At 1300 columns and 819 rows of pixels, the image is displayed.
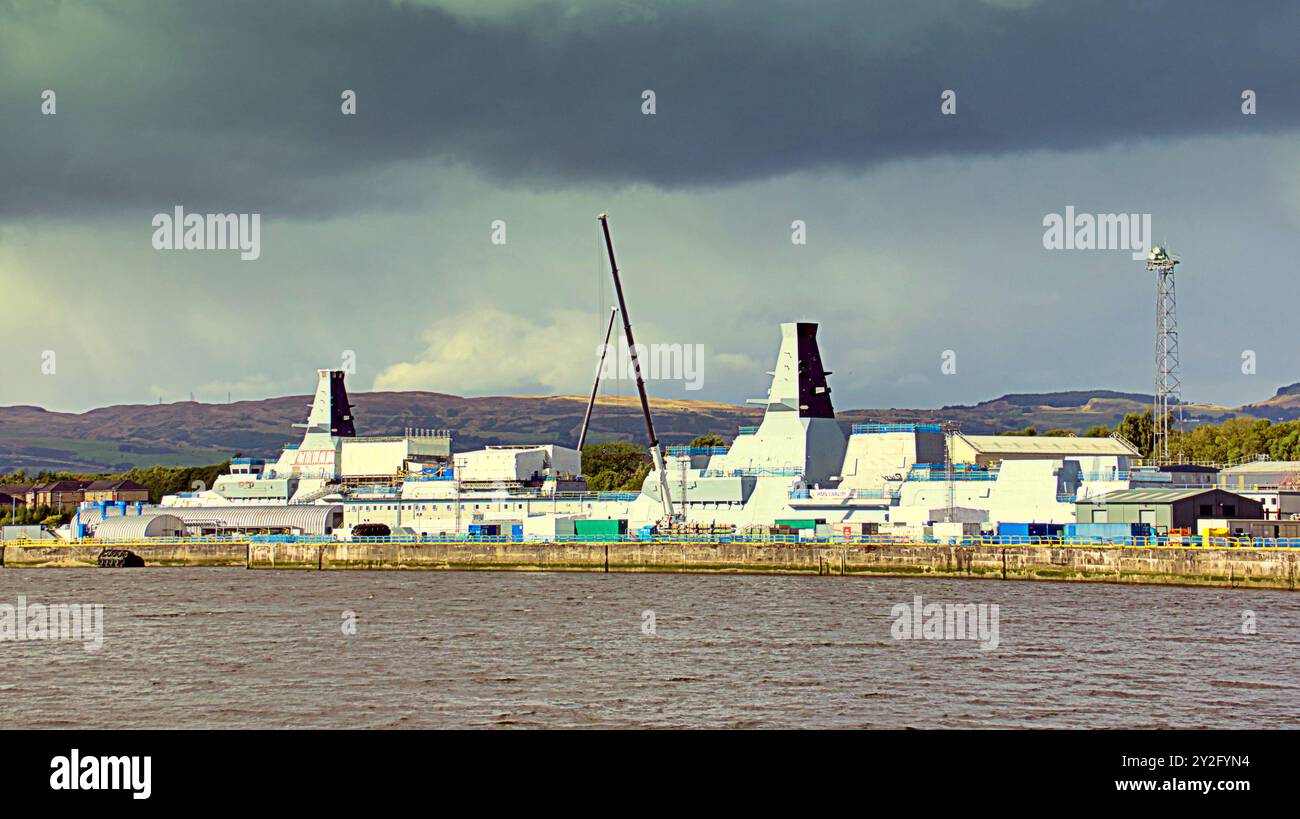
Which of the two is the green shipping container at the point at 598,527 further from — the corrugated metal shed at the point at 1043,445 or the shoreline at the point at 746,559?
the corrugated metal shed at the point at 1043,445

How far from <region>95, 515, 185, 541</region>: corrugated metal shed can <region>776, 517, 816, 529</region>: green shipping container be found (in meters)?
50.5

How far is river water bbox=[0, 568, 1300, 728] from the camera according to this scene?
3153cm

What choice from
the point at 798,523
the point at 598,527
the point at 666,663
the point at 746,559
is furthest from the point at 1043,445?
the point at 666,663

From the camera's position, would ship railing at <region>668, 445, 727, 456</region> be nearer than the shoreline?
No

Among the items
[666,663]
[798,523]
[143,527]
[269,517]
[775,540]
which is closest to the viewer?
[666,663]

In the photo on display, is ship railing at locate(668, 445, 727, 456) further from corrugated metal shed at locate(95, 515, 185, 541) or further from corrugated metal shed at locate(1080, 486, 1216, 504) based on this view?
corrugated metal shed at locate(95, 515, 185, 541)

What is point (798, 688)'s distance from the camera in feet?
116

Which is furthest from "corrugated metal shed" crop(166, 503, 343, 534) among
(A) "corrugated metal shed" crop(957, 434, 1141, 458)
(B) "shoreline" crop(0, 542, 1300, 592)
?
(A) "corrugated metal shed" crop(957, 434, 1141, 458)

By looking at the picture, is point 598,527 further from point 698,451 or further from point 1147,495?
point 1147,495

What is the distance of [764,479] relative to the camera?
98.8 metres

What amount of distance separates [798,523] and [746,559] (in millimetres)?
9597

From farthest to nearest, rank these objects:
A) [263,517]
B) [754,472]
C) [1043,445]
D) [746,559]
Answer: [1043,445] < [263,517] < [754,472] < [746,559]

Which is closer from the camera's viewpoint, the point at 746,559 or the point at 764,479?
the point at 746,559
